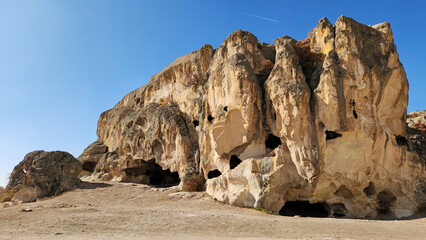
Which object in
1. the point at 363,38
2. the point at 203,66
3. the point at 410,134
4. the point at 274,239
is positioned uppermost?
the point at 203,66

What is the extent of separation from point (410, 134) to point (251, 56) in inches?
449

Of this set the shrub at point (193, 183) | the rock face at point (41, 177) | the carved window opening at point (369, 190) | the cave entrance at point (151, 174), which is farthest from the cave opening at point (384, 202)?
the rock face at point (41, 177)

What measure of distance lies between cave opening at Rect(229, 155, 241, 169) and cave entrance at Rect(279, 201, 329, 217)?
3.65 metres

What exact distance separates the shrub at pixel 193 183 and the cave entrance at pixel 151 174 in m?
6.61

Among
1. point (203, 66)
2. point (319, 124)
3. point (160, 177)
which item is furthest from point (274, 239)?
point (160, 177)

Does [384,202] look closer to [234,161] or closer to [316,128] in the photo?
[316,128]

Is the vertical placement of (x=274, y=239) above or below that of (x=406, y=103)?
below

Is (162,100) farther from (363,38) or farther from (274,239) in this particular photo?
(274,239)

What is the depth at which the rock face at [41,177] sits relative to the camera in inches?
885

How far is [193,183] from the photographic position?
2070cm

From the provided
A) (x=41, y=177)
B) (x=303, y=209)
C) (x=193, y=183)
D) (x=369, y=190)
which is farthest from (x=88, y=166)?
(x=369, y=190)

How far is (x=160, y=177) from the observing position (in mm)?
29609

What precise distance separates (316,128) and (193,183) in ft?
27.4

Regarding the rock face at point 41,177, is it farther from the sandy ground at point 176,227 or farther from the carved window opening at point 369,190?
the carved window opening at point 369,190
